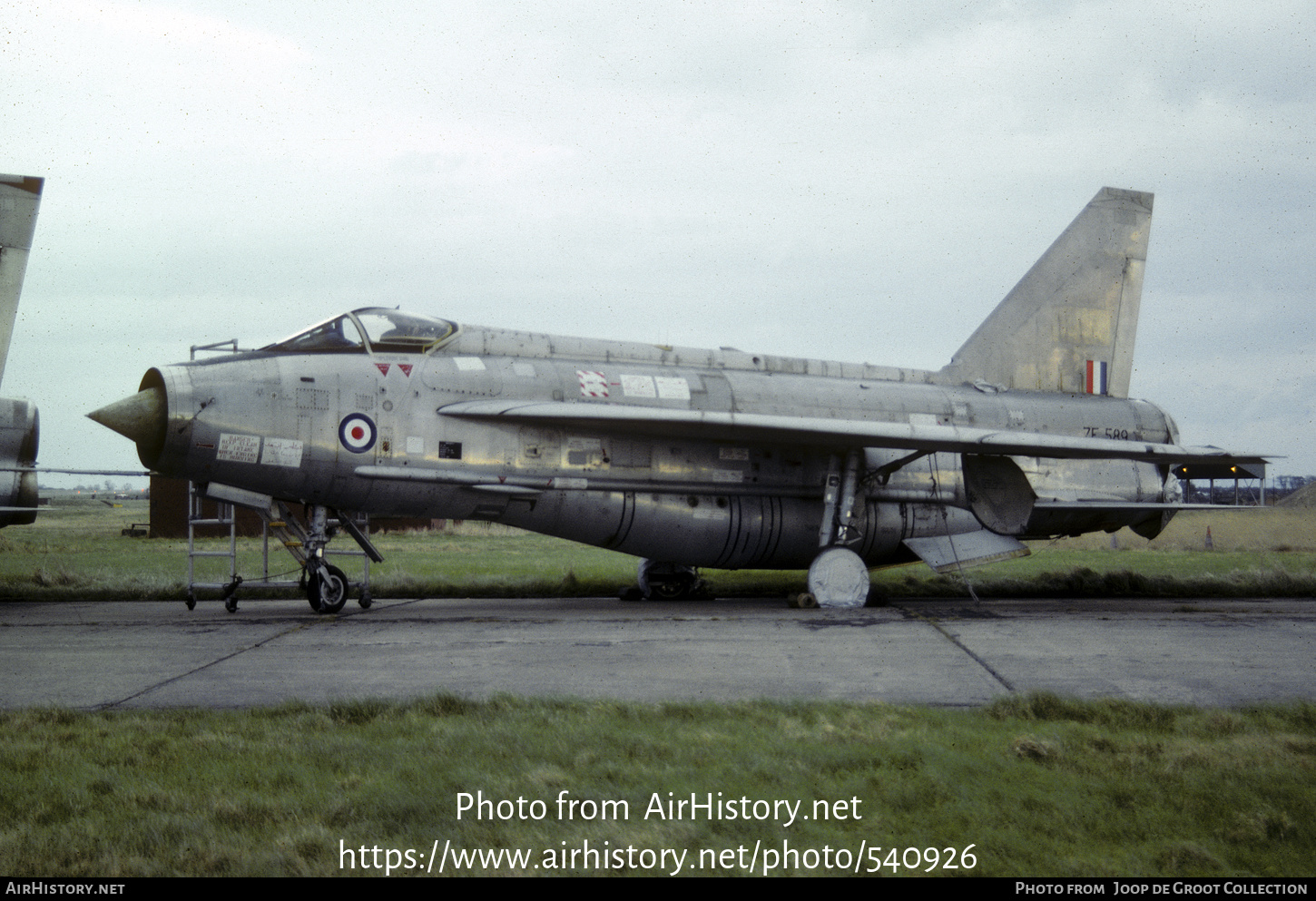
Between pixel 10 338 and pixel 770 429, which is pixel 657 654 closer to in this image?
pixel 770 429

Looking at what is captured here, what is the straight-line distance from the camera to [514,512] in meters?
11.3

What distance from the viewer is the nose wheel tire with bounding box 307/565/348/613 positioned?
10367 millimetres

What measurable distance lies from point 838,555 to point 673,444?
246 centimetres

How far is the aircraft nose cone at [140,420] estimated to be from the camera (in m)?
9.80

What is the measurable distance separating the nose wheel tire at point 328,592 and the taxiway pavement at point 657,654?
0.31m

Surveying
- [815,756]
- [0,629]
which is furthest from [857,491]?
[0,629]

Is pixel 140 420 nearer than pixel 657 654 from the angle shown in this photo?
No

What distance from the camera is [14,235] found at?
442 inches

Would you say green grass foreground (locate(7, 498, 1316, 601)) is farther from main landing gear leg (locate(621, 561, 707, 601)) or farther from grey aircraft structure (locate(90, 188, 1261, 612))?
grey aircraft structure (locate(90, 188, 1261, 612))

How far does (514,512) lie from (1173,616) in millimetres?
7227

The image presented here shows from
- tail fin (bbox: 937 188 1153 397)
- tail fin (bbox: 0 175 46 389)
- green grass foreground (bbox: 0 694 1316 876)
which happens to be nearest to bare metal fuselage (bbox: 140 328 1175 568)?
tail fin (bbox: 937 188 1153 397)

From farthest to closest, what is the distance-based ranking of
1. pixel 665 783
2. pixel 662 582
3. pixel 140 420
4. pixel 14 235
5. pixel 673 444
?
pixel 662 582, pixel 673 444, pixel 14 235, pixel 140 420, pixel 665 783

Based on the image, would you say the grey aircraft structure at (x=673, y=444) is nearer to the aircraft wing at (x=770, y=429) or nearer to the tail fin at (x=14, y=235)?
the aircraft wing at (x=770, y=429)

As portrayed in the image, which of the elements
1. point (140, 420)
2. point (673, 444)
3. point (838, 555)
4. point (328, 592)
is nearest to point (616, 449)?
point (673, 444)
